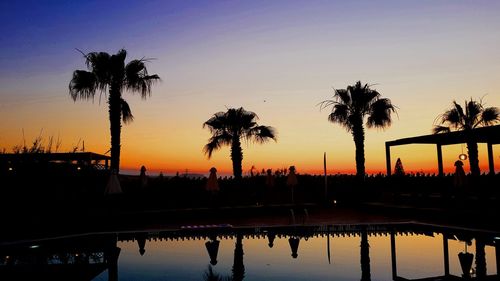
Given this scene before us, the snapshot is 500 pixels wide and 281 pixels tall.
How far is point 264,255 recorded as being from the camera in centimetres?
1123

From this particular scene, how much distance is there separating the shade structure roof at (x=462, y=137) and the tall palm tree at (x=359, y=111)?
573 centimetres

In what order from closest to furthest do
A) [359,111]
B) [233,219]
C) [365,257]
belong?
[365,257] < [233,219] < [359,111]

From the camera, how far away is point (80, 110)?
25375 mm

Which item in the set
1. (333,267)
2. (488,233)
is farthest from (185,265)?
(488,233)

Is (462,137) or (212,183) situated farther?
(212,183)

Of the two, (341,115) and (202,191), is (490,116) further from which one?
(202,191)

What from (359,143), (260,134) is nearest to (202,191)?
(260,134)

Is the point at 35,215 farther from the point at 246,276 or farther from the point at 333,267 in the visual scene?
the point at 333,267

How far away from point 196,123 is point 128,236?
15095mm

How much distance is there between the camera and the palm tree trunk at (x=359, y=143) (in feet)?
85.5

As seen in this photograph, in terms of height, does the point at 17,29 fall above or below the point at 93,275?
above

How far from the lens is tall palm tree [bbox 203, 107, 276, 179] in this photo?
28156 mm

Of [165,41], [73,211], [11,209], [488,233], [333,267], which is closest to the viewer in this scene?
[333,267]

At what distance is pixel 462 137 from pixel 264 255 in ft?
30.1
